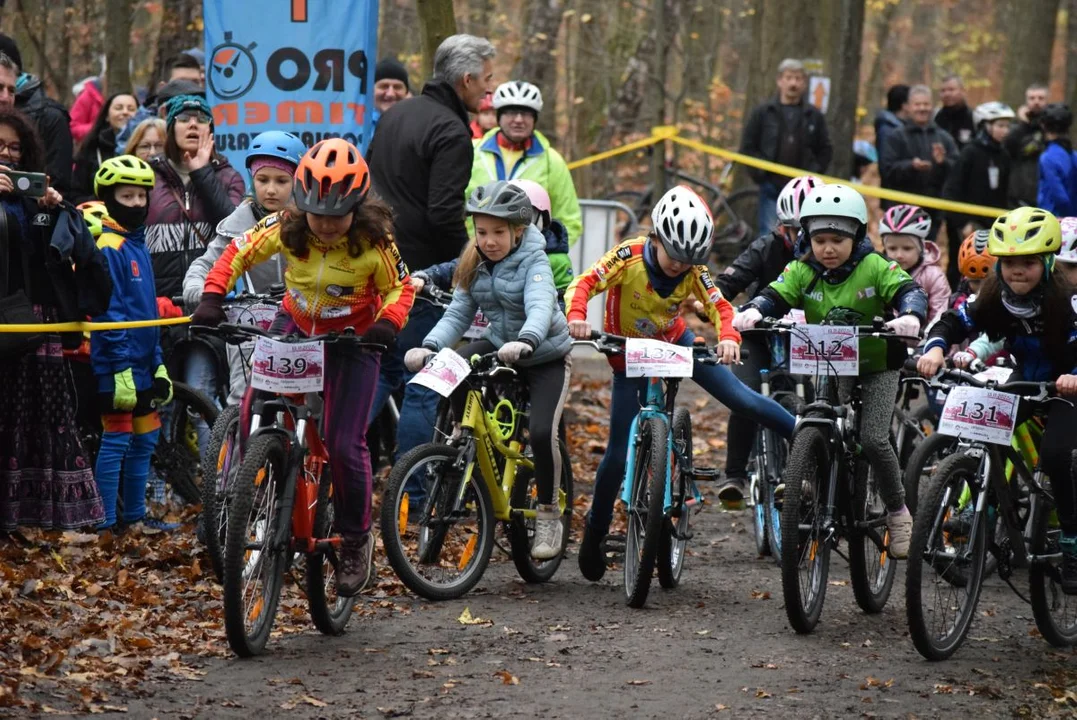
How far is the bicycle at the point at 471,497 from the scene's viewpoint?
8234 mm

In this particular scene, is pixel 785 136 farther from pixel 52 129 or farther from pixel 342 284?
pixel 342 284

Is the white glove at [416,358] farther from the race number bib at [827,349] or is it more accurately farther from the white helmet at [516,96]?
the white helmet at [516,96]

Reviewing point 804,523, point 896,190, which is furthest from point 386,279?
point 896,190

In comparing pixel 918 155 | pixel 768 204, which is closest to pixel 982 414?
pixel 768 204

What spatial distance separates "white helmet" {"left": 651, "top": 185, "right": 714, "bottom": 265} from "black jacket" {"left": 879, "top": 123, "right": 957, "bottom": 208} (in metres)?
11.0

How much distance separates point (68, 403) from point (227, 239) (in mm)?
1227

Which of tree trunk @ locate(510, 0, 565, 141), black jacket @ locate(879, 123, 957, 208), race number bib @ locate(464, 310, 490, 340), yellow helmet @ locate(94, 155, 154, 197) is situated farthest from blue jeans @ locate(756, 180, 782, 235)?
yellow helmet @ locate(94, 155, 154, 197)

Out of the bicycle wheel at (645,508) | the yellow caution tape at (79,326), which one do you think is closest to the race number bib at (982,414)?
the bicycle wheel at (645,508)

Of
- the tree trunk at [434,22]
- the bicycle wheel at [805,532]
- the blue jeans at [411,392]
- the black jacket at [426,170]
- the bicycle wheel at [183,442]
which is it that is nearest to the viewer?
the bicycle wheel at [805,532]

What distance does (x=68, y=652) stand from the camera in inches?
273

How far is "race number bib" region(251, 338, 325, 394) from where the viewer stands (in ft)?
23.3

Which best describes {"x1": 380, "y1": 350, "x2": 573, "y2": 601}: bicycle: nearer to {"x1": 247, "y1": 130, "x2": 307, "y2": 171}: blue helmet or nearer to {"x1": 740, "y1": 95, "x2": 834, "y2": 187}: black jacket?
{"x1": 247, "y1": 130, "x2": 307, "y2": 171}: blue helmet

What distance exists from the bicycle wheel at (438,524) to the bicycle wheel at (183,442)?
174cm

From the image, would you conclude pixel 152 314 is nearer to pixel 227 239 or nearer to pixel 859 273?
pixel 227 239
